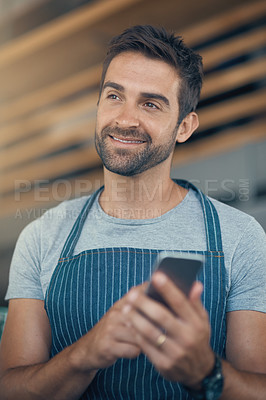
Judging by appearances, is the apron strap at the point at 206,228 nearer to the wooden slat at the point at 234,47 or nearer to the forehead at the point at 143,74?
the forehead at the point at 143,74

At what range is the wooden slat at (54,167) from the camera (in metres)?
3.85

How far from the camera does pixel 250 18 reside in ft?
9.59

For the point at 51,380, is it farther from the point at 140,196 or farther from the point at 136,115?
the point at 136,115

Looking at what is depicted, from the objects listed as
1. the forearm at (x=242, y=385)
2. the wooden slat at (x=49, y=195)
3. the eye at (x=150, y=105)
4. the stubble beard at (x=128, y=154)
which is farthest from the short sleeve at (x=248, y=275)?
the wooden slat at (x=49, y=195)

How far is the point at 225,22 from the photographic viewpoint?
9.75ft

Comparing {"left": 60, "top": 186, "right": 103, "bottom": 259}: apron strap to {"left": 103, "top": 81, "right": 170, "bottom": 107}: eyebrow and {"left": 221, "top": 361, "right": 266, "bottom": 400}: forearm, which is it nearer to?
{"left": 103, "top": 81, "right": 170, "bottom": 107}: eyebrow

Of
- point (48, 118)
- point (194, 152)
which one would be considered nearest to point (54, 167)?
point (48, 118)

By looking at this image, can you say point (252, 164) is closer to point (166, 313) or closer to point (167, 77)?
point (167, 77)

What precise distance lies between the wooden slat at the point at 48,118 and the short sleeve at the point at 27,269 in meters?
2.43

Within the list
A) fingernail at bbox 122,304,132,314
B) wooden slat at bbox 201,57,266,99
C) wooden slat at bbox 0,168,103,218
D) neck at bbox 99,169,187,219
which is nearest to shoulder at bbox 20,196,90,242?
neck at bbox 99,169,187,219

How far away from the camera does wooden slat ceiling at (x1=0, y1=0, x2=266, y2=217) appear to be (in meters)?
3.02

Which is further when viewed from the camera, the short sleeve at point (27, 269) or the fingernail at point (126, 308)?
the short sleeve at point (27, 269)

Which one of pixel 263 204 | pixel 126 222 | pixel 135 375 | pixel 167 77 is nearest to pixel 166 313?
pixel 135 375

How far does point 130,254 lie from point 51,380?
0.39m
